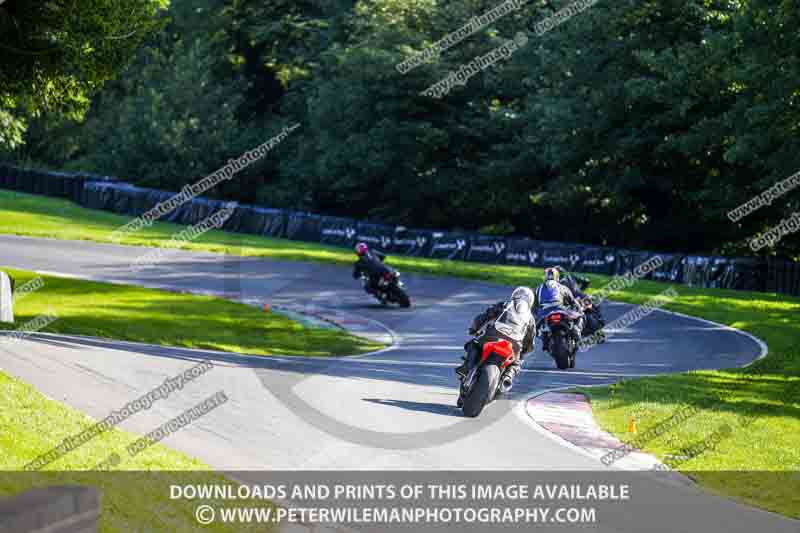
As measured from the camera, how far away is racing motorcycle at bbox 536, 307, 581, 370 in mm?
18812

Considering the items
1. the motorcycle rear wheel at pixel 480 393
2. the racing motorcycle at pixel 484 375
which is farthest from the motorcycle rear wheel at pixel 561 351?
the motorcycle rear wheel at pixel 480 393

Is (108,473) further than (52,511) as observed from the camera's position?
Yes

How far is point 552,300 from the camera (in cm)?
1902

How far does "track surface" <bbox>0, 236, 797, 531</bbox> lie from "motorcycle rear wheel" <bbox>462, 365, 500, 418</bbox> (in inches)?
8.3

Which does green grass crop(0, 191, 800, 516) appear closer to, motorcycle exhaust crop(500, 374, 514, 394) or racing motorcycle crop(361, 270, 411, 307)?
motorcycle exhaust crop(500, 374, 514, 394)

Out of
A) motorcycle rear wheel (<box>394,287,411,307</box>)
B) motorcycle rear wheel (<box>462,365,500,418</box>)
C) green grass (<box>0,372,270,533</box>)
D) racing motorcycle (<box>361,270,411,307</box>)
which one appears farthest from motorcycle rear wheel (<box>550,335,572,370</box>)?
motorcycle rear wheel (<box>394,287,411,307</box>)

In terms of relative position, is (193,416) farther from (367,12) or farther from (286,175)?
(286,175)

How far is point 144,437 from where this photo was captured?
10898mm

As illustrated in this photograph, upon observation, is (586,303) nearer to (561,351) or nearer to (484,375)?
(561,351)

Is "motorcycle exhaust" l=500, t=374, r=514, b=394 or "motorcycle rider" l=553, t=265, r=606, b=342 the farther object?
"motorcycle rider" l=553, t=265, r=606, b=342

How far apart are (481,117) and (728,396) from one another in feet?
134

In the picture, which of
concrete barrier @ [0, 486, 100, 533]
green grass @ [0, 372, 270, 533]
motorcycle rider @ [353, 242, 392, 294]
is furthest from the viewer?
motorcycle rider @ [353, 242, 392, 294]

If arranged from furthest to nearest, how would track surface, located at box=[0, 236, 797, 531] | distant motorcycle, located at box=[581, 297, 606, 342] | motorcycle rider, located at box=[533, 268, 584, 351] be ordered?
distant motorcycle, located at box=[581, 297, 606, 342] → motorcycle rider, located at box=[533, 268, 584, 351] → track surface, located at box=[0, 236, 797, 531]

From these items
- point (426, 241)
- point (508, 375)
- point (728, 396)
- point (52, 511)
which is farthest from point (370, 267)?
point (52, 511)
